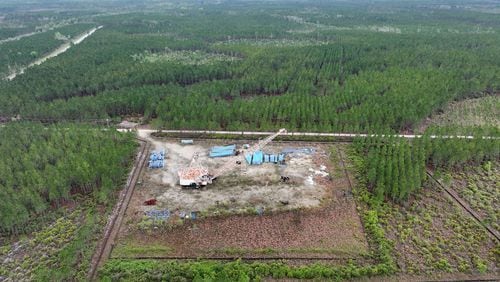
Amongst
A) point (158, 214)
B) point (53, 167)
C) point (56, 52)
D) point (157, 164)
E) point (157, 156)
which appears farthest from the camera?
point (56, 52)

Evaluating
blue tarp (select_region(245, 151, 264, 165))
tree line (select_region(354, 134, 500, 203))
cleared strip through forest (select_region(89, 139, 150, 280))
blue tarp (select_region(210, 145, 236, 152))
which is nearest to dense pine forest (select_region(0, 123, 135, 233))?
cleared strip through forest (select_region(89, 139, 150, 280))

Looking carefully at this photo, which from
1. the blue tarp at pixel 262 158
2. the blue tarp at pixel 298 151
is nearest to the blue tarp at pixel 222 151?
the blue tarp at pixel 262 158

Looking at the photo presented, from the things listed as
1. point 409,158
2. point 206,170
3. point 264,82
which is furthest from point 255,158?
point 264,82

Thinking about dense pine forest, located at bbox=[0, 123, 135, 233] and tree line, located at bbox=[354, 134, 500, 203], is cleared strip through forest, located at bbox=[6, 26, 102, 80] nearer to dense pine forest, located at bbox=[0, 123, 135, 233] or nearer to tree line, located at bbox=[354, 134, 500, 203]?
dense pine forest, located at bbox=[0, 123, 135, 233]

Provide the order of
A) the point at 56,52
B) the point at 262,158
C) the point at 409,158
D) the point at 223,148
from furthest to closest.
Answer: the point at 56,52, the point at 223,148, the point at 262,158, the point at 409,158

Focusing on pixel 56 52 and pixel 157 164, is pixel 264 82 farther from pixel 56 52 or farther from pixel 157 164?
pixel 56 52

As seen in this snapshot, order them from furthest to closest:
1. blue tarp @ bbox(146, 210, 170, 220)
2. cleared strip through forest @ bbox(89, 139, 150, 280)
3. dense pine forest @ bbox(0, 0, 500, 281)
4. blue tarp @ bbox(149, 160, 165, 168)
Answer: blue tarp @ bbox(149, 160, 165, 168), blue tarp @ bbox(146, 210, 170, 220), dense pine forest @ bbox(0, 0, 500, 281), cleared strip through forest @ bbox(89, 139, 150, 280)

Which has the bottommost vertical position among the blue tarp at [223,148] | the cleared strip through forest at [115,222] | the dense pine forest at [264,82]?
the cleared strip through forest at [115,222]

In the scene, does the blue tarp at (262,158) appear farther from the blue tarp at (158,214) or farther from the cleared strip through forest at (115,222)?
the cleared strip through forest at (115,222)

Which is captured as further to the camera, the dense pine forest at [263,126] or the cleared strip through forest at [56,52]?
the cleared strip through forest at [56,52]
